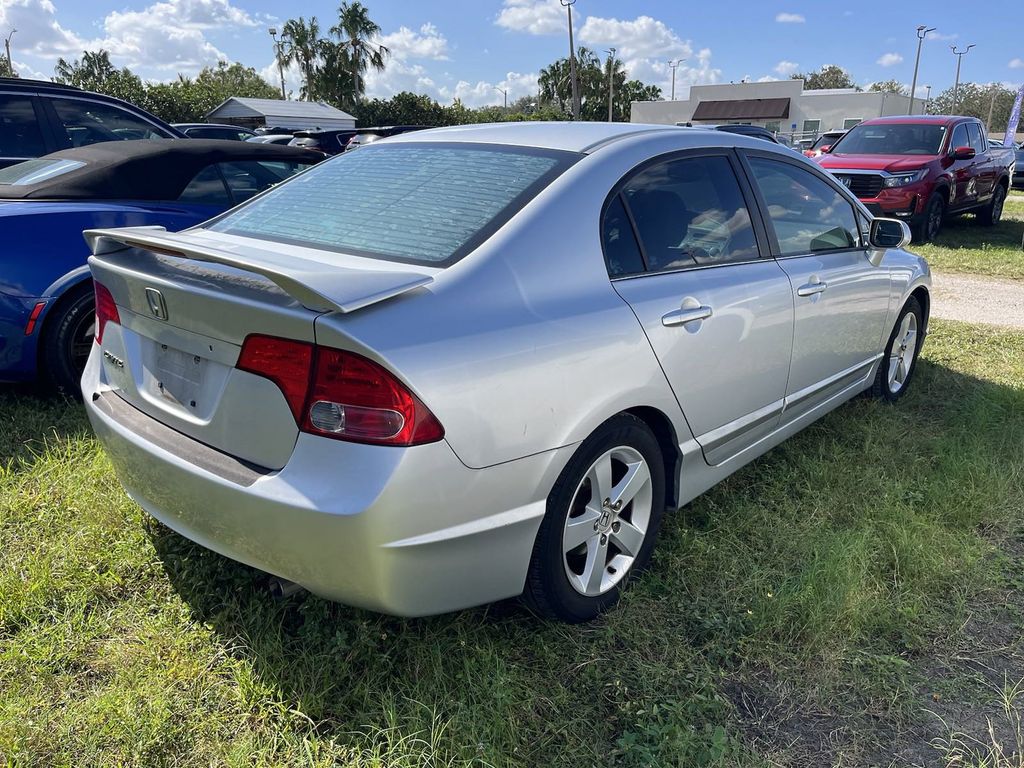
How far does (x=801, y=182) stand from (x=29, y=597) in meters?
3.67

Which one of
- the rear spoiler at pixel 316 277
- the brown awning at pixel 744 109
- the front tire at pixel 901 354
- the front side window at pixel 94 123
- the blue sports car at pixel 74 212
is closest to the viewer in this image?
the rear spoiler at pixel 316 277

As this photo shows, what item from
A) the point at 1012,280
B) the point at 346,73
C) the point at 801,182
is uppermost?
the point at 346,73

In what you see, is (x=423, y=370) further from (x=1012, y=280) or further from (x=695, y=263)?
(x=1012, y=280)

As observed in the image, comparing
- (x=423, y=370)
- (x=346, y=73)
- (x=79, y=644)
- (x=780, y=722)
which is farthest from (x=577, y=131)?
(x=346, y=73)

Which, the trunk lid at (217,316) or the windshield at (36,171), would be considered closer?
the trunk lid at (217,316)

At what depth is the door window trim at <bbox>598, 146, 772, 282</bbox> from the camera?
2580 millimetres

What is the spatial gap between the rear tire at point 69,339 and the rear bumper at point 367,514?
2.03 m

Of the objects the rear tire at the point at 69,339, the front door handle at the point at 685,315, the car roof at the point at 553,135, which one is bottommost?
the rear tire at the point at 69,339

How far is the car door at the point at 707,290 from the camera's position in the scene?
2.61 meters

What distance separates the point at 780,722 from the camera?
7.30 feet

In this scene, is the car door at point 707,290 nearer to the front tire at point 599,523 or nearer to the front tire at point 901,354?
the front tire at point 599,523

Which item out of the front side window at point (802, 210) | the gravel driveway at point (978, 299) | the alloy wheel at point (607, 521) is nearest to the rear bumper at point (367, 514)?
the alloy wheel at point (607, 521)

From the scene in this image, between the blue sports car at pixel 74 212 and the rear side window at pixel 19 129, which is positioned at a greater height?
the rear side window at pixel 19 129

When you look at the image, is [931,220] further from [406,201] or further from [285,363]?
[285,363]
